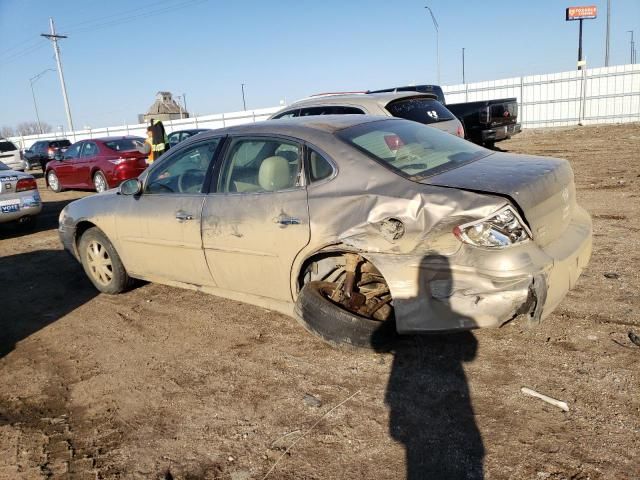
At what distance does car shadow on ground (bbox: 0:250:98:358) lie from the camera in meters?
4.64

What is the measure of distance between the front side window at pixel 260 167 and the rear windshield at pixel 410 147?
0.42 metres

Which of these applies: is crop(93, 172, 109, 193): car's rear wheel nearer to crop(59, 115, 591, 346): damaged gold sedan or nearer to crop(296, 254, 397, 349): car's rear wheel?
crop(59, 115, 591, 346): damaged gold sedan

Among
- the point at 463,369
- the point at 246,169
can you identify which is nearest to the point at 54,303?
→ the point at 246,169

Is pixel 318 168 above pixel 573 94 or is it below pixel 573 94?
below

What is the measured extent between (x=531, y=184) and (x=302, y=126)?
164cm

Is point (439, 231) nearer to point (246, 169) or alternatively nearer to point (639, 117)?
point (246, 169)

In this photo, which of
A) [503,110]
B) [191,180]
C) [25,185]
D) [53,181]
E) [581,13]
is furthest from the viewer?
[581,13]

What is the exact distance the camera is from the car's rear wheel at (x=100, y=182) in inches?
504

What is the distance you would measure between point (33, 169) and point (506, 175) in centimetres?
2916

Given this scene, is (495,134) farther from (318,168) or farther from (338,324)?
(338,324)

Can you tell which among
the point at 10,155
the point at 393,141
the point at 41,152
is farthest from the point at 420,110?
the point at 41,152

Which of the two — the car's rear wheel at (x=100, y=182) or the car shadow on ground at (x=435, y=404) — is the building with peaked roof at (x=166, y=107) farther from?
the car shadow on ground at (x=435, y=404)

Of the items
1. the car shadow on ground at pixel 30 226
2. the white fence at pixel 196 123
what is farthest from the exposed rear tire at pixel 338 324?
the white fence at pixel 196 123

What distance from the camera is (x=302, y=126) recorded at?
378 centimetres
